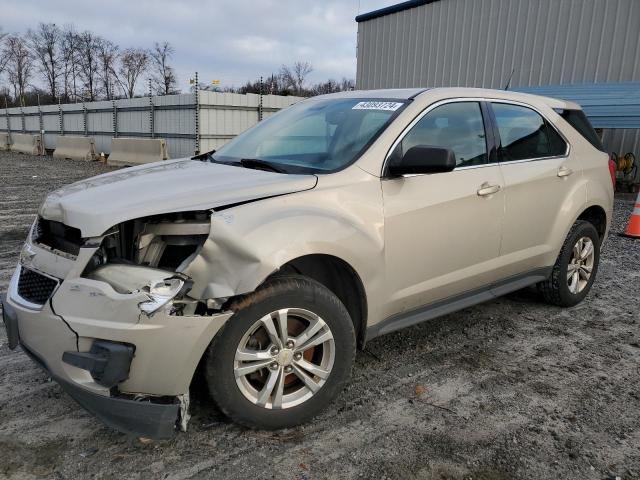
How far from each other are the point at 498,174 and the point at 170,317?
8.18ft

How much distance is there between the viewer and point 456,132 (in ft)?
11.6

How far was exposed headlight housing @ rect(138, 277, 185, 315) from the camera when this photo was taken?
7.09ft

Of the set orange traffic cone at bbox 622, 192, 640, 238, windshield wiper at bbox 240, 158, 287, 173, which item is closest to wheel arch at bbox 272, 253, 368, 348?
windshield wiper at bbox 240, 158, 287, 173

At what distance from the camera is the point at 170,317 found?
2.20m

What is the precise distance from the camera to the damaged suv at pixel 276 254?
7.35ft

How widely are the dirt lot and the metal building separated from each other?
9360 mm

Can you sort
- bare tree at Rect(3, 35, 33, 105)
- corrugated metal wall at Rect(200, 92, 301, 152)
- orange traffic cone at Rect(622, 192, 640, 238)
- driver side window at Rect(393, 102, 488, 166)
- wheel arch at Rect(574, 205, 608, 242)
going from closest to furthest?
driver side window at Rect(393, 102, 488, 166) < wheel arch at Rect(574, 205, 608, 242) < orange traffic cone at Rect(622, 192, 640, 238) < corrugated metal wall at Rect(200, 92, 301, 152) < bare tree at Rect(3, 35, 33, 105)

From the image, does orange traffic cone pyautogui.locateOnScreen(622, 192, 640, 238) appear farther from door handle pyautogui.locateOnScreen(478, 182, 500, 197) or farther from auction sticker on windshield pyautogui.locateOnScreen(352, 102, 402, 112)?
auction sticker on windshield pyautogui.locateOnScreen(352, 102, 402, 112)

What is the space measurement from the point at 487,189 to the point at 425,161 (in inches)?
32.3

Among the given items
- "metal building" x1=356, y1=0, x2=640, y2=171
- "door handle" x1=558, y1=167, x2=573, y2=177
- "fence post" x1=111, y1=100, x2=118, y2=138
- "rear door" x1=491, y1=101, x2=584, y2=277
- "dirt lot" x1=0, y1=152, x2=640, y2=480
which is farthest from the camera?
"fence post" x1=111, y1=100, x2=118, y2=138

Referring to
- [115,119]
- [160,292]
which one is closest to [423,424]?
[160,292]

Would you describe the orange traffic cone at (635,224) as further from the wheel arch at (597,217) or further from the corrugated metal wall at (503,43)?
the corrugated metal wall at (503,43)

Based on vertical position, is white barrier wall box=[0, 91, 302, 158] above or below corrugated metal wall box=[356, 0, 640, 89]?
below

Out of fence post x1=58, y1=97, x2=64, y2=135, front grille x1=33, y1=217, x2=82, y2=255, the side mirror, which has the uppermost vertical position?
fence post x1=58, y1=97, x2=64, y2=135
